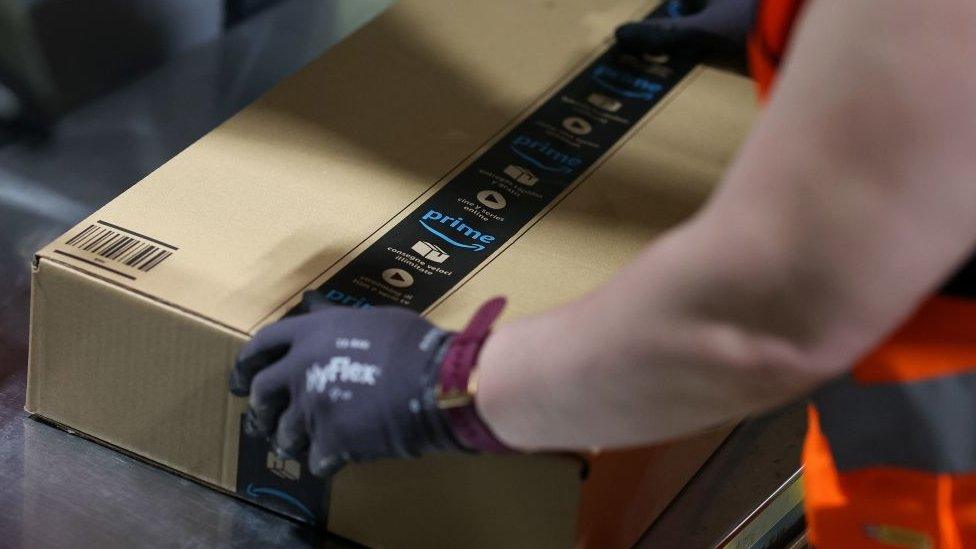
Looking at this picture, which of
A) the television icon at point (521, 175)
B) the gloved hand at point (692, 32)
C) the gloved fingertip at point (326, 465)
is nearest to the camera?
the gloved fingertip at point (326, 465)

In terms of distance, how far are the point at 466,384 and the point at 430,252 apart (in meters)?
0.33

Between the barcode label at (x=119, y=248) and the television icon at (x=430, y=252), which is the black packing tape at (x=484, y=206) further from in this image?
the barcode label at (x=119, y=248)

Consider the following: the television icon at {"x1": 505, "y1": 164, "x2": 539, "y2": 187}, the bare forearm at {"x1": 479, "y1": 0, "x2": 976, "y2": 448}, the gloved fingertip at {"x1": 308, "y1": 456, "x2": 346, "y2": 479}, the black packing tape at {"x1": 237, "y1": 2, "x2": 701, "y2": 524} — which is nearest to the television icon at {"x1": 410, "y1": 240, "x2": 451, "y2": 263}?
the black packing tape at {"x1": 237, "y1": 2, "x2": 701, "y2": 524}

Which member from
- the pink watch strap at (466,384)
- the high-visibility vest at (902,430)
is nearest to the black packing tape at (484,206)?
the pink watch strap at (466,384)

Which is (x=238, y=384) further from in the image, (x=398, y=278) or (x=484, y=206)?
(x=484, y=206)

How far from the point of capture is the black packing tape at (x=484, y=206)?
104 cm

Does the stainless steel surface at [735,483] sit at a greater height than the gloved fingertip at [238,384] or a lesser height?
lesser

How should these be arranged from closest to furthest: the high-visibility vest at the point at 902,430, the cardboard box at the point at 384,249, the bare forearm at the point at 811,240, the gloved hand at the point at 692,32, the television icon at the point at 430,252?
the bare forearm at the point at 811,240
the high-visibility vest at the point at 902,430
the cardboard box at the point at 384,249
the television icon at the point at 430,252
the gloved hand at the point at 692,32

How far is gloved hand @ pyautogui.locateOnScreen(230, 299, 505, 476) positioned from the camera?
0.82 metres

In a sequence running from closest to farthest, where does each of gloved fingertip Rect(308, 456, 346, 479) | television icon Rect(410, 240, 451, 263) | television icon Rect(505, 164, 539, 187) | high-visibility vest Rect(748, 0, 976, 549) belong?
high-visibility vest Rect(748, 0, 976, 549) → gloved fingertip Rect(308, 456, 346, 479) → television icon Rect(410, 240, 451, 263) → television icon Rect(505, 164, 539, 187)

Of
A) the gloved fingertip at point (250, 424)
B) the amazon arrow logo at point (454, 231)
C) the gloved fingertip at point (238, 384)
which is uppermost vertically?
the amazon arrow logo at point (454, 231)

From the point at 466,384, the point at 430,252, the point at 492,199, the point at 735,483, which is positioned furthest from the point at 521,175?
the point at 466,384

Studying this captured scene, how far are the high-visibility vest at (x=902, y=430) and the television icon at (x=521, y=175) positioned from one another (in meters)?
0.37

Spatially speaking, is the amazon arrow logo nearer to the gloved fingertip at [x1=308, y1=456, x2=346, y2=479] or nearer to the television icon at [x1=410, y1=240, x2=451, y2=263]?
the television icon at [x1=410, y1=240, x2=451, y2=263]
